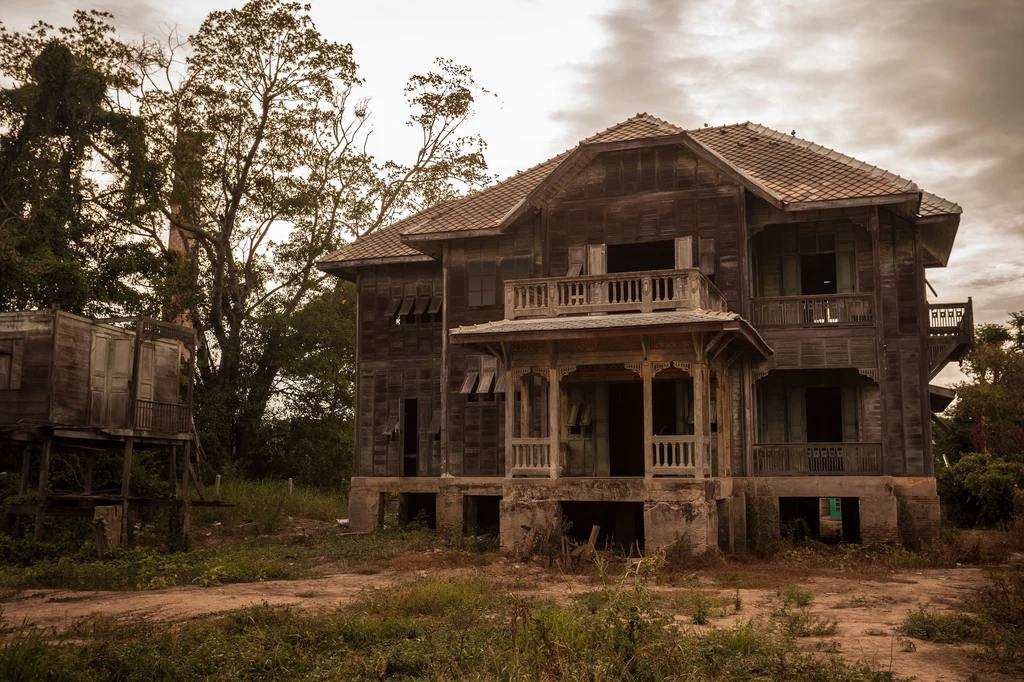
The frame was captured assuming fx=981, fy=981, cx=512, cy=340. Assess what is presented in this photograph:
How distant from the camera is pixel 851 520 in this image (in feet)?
78.7

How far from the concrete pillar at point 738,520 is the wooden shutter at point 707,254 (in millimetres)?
5070

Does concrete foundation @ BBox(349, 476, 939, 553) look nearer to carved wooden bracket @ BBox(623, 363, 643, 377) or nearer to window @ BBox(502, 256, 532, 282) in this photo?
carved wooden bracket @ BBox(623, 363, 643, 377)

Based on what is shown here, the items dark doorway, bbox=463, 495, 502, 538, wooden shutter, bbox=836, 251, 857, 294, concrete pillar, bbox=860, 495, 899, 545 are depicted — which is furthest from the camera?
dark doorway, bbox=463, 495, 502, 538

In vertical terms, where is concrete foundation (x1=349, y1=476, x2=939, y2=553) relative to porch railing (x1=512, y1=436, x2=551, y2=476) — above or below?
below

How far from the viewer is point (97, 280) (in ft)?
90.2

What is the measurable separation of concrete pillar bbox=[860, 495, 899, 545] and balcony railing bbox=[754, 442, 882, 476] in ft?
2.29

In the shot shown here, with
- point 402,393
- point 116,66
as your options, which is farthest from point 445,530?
point 116,66

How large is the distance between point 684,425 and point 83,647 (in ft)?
47.9

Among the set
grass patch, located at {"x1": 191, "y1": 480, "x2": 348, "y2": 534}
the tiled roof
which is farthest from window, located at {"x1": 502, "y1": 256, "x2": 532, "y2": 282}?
grass patch, located at {"x1": 191, "y1": 480, "x2": 348, "y2": 534}

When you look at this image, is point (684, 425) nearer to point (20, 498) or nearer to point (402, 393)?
point (402, 393)

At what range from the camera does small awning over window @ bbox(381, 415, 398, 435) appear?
83.4ft

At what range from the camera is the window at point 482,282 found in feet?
80.6

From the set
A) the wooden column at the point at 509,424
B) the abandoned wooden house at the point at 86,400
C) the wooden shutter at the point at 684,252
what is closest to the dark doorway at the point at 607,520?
the wooden column at the point at 509,424

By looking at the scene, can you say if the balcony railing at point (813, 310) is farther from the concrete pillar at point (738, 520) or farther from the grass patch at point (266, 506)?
the grass patch at point (266, 506)
